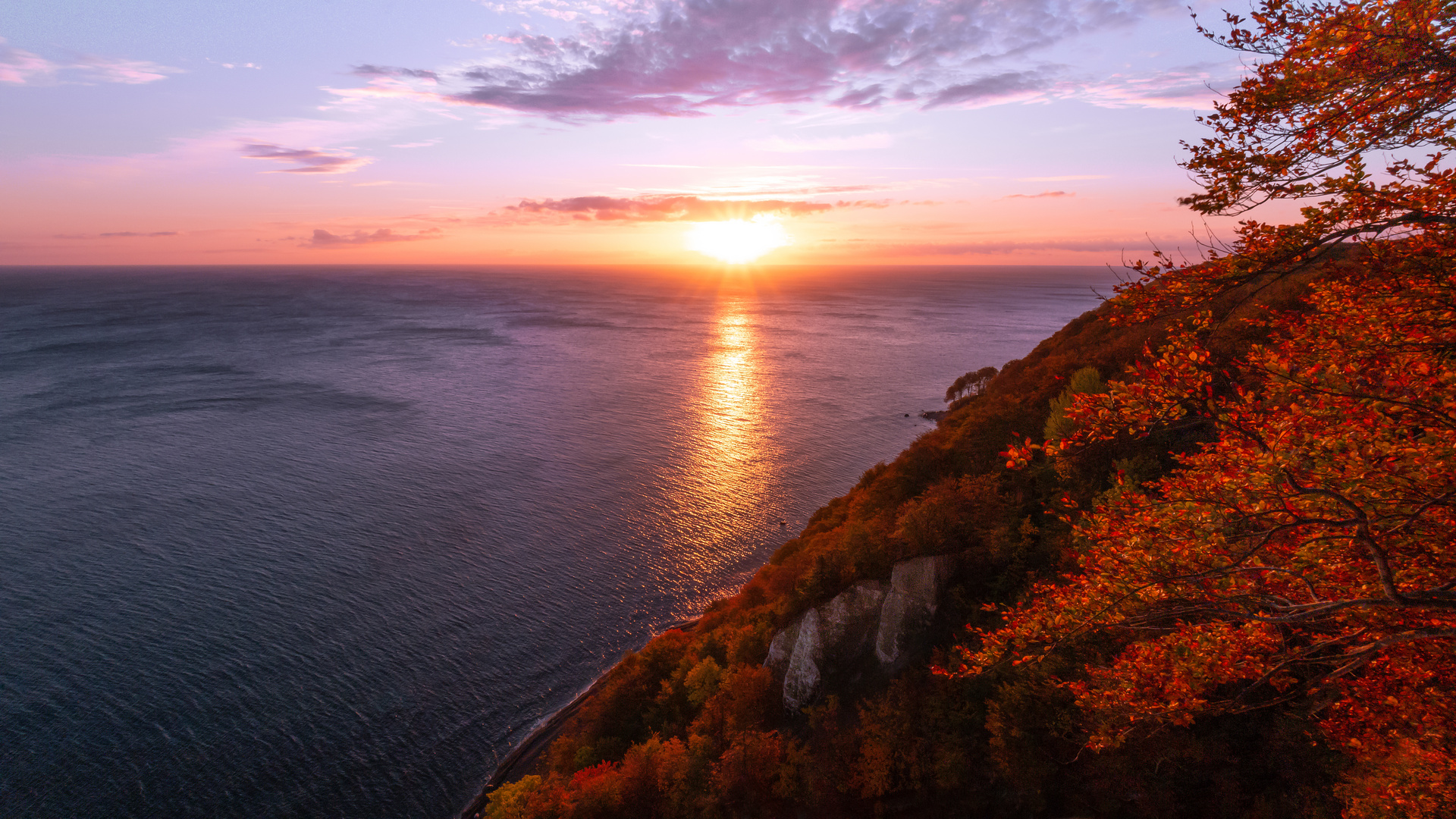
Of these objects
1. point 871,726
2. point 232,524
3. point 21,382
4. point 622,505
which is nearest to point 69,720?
point 232,524

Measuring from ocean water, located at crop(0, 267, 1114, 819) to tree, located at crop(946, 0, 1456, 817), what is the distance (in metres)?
20.0

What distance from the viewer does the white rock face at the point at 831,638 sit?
78.2ft

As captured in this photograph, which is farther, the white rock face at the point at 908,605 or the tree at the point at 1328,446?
the white rock face at the point at 908,605

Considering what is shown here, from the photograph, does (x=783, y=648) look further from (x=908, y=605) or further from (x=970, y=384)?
(x=970, y=384)

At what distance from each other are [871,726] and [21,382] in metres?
146

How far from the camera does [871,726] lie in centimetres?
2083

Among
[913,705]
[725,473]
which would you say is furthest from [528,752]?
[725,473]

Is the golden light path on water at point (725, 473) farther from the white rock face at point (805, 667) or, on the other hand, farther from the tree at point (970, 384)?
the tree at point (970, 384)

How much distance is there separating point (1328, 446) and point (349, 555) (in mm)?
57646

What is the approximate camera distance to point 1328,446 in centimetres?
777

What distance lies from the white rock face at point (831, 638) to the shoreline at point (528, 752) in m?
16.0

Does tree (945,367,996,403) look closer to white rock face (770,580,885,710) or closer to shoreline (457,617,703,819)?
white rock face (770,580,885,710)

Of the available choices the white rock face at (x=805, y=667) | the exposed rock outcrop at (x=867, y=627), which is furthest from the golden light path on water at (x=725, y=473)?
the exposed rock outcrop at (x=867, y=627)

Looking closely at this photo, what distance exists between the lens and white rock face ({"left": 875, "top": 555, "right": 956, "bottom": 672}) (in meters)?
22.6
